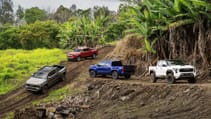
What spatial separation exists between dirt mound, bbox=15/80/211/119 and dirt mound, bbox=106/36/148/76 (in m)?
6.05

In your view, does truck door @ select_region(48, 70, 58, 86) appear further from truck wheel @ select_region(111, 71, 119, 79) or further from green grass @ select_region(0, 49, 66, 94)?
truck wheel @ select_region(111, 71, 119, 79)

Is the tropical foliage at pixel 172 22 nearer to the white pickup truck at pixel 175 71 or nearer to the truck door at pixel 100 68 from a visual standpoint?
the white pickup truck at pixel 175 71

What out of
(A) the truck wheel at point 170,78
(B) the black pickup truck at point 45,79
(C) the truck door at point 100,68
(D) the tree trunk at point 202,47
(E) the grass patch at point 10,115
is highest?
(D) the tree trunk at point 202,47

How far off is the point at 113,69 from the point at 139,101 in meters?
9.60

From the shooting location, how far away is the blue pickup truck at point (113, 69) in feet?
118

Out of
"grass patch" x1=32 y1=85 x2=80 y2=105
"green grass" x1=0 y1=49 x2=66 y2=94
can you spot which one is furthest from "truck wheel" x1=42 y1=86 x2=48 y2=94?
"green grass" x1=0 y1=49 x2=66 y2=94

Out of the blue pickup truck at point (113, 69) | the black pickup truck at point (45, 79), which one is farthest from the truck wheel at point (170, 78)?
the black pickup truck at point (45, 79)

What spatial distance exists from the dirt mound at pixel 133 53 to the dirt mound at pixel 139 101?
6054 millimetres

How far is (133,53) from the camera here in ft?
139

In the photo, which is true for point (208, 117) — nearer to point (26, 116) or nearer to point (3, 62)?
point (26, 116)

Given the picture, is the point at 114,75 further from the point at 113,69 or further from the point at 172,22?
the point at 172,22

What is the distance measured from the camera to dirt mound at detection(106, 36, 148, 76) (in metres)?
39.8

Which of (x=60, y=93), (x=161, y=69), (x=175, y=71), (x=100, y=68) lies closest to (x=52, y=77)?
(x=60, y=93)

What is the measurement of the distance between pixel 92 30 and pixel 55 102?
1396 inches
